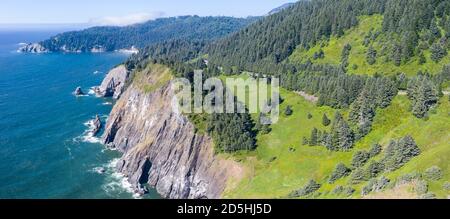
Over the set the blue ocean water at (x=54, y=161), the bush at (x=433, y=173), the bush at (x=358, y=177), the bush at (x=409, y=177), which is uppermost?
the bush at (x=433, y=173)

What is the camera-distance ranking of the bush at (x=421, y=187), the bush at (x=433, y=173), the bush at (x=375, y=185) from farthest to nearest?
the bush at (x=375, y=185) → the bush at (x=433, y=173) → the bush at (x=421, y=187)

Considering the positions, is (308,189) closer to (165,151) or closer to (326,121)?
(326,121)

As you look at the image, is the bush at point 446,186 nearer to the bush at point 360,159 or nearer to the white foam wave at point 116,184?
the bush at point 360,159

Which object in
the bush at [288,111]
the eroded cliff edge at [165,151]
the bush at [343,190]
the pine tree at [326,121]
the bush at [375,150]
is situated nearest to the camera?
the bush at [343,190]

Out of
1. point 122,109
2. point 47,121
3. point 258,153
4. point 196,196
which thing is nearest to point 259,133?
point 258,153

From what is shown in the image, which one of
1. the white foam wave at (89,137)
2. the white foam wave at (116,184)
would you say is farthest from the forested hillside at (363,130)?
the white foam wave at (89,137)

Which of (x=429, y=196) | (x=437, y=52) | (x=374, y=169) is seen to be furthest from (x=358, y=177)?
(x=437, y=52)
